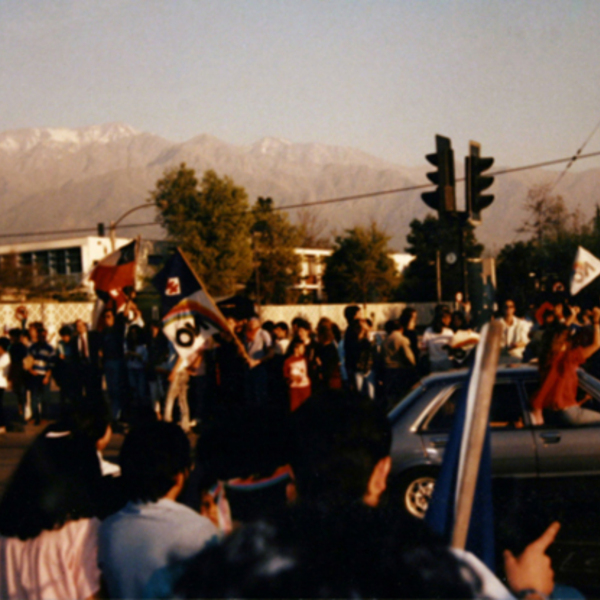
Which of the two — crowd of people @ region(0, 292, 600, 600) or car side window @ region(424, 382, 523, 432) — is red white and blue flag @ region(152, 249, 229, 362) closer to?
car side window @ region(424, 382, 523, 432)

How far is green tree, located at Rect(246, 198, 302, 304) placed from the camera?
237 feet

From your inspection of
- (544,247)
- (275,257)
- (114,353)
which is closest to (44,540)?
(114,353)

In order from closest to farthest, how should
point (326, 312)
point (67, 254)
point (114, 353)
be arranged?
1. point (114, 353)
2. point (326, 312)
3. point (67, 254)

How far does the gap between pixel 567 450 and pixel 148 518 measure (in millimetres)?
4854

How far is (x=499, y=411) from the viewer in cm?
691

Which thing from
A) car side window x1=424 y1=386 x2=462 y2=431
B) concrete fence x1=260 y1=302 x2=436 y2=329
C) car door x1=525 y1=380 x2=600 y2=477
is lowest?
concrete fence x1=260 y1=302 x2=436 y2=329

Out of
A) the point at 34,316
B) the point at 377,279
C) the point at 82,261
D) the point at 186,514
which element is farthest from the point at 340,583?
the point at 82,261

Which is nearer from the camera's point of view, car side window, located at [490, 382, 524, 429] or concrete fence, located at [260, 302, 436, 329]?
car side window, located at [490, 382, 524, 429]

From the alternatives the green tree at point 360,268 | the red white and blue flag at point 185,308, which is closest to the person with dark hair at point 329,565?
the red white and blue flag at point 185,308

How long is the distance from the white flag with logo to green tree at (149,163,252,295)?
49917 mm

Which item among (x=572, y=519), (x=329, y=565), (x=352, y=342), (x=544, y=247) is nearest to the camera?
(x=329, y=565)

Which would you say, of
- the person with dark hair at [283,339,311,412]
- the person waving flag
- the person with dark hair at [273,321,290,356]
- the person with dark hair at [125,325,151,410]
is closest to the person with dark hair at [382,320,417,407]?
the person with dark hair at [283,339,311,412]

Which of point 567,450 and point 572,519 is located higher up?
point 567,450

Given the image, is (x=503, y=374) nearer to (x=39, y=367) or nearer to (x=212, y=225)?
(x=39, y=367)
